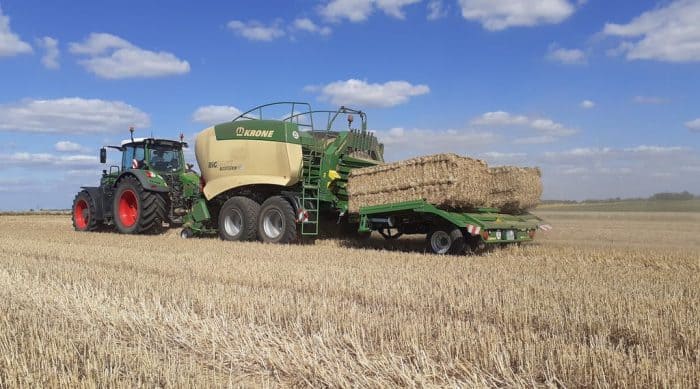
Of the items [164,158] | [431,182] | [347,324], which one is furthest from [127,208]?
[347,324]

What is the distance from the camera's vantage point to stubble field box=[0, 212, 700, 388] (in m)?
3.12

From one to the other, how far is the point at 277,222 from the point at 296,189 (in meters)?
0.74

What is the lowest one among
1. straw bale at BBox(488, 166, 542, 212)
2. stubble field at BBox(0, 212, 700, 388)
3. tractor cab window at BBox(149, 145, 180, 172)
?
stubble field at BBox(0, 212, 700, 388)

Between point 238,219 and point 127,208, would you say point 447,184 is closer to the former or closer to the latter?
point 238,219

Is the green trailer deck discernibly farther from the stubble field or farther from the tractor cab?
the tractor cab

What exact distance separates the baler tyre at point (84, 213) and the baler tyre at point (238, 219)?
14.8 ft

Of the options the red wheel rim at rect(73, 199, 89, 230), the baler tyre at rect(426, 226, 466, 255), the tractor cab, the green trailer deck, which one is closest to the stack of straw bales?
the green trailer deck

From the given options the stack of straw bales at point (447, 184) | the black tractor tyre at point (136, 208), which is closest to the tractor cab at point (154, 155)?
the black tractor tyre at point (136, 208)

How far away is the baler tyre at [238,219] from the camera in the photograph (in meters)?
11.4

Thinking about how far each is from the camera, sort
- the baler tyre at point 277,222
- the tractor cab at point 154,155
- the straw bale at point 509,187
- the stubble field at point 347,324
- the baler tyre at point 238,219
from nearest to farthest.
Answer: the stubble field at point 347,324
the straw bale at point 509,187
the baler tyre at point 277,222
the baler tyre at point 238,219
the tractor cab at point 154,155

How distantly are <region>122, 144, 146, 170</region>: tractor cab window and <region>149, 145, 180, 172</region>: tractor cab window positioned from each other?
9.0 inches

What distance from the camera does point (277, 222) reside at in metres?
11.3

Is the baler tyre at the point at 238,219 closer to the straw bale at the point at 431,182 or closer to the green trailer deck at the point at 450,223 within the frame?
the green trailer deck at the point at 450,223

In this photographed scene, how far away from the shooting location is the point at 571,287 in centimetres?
575
